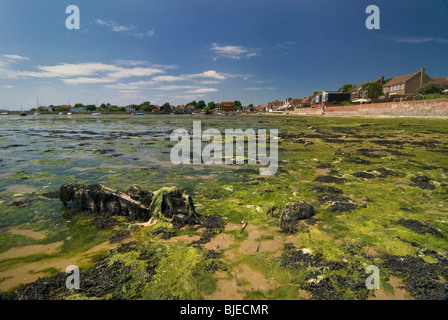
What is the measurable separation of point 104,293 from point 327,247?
13.4 ft

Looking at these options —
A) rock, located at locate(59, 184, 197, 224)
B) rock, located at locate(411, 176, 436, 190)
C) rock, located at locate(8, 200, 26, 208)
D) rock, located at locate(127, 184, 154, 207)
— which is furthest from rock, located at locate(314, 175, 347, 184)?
rock, located at locate(8, 200, 26, 208)

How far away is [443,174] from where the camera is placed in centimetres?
917

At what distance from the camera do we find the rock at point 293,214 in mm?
5412

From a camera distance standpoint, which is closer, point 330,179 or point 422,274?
point 422,274

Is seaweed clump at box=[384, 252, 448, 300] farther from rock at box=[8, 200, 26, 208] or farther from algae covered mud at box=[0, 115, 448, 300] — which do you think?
rock at box=[8, 200, 26, 208]

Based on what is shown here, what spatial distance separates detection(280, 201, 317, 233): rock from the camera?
541 centimetres

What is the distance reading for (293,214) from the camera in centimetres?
575

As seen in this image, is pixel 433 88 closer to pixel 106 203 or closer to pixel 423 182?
pixel 423 182
